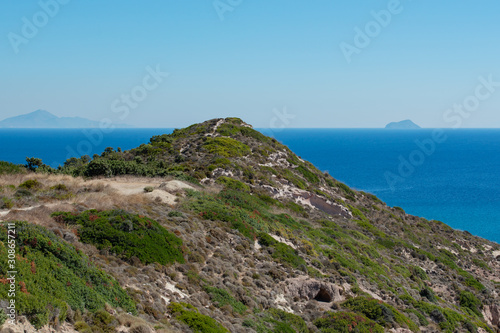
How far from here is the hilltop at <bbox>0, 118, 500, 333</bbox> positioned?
11.3 metres

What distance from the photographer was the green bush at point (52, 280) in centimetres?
899

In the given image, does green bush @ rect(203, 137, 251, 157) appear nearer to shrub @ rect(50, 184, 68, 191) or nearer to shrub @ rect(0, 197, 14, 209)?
shrub @ rect(50, 184, 68, 191)

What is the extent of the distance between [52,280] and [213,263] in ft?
26.8

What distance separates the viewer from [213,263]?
17.4 m

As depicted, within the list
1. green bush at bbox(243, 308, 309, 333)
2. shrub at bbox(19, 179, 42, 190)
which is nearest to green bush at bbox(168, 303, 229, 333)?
green bush at bbox(243, 308, 309, 333)

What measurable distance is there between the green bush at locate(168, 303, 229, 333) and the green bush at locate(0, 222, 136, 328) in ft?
5.05

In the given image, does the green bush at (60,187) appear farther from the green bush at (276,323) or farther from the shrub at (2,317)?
the shrub at (2,317)

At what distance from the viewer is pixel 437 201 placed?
87.4 meters

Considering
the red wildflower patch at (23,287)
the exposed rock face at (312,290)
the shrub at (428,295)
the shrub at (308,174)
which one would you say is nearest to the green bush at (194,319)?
the red wildflower patch at (23,287)

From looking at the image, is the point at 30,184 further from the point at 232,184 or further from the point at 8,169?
the point at 232,184

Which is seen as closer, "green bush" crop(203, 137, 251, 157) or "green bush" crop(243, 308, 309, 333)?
"green bush" crop(243, 308, 309, 333)

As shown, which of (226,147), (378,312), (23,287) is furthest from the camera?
(226,147)

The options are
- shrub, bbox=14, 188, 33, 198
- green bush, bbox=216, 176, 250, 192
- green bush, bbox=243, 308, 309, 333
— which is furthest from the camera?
green bush, bbox=216, 176, 250, 192

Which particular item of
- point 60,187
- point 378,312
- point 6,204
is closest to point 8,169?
point 60,187
